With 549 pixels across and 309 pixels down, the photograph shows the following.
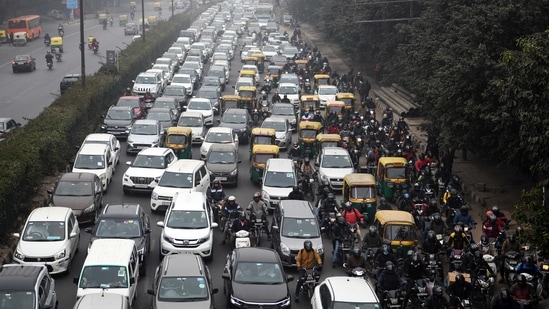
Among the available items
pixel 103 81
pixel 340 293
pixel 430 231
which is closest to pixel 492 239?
pixel 430 231

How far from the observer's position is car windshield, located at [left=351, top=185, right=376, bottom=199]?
1152 inches

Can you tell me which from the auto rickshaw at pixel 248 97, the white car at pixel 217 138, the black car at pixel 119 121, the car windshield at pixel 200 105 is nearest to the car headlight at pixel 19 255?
the white car at pixel 217 138

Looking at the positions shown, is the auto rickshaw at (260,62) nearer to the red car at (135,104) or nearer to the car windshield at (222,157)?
the red car at (135,104)

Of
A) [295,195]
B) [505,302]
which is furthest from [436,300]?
[295,195]

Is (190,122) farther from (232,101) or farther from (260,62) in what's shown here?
(260,62)

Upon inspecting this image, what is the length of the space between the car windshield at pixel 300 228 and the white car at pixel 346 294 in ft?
16.5

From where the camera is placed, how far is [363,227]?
1139 inches

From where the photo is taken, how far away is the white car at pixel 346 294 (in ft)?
59.8

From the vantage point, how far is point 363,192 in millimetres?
29312

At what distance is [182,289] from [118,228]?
17.2 ft

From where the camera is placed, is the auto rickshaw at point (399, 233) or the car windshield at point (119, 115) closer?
the auto rickshaw at point (399, 233)

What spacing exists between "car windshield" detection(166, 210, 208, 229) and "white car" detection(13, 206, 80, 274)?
8.15 feet

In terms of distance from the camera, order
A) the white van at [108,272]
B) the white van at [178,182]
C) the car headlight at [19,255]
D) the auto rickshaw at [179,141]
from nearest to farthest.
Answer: the white van at [108,272], the car headlight at [19,255], the white van at [178,182], the auto rickshaw at [179,141]

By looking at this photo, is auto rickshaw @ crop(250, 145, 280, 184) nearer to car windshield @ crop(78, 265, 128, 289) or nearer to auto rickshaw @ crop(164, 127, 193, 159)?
auto rickshaw @ crop(164, 127, 193, 159)
